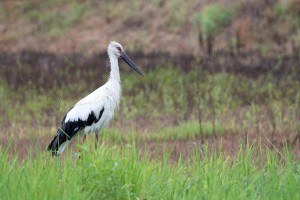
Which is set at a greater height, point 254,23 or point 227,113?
point 254,23

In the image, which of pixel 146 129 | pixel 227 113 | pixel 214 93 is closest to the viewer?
pixel 146 129

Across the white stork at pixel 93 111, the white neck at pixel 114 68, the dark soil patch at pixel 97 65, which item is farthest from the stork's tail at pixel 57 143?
the dark soil patch at pixel 97 65

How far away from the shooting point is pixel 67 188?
5688mm

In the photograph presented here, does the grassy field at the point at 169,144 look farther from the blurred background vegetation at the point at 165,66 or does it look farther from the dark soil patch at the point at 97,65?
the dark soil patch at the point at 97,65

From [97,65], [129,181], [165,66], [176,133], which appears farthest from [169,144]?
[97,65]

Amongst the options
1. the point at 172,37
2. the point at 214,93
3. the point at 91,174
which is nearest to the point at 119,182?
the point at 91,174

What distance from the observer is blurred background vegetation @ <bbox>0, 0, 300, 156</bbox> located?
12.2m

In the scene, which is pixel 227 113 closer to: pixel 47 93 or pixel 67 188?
pixel 47 93

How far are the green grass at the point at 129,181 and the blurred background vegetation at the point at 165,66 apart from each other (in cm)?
64

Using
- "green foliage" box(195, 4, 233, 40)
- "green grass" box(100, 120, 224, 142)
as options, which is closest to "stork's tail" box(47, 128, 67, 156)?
"green grass" box(100, 120, 224, 142)

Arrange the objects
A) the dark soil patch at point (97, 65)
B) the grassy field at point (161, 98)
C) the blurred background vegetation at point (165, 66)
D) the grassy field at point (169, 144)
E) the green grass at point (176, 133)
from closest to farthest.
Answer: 1. the grassy field at point (169, 144)
2. the grassy field at point (161, 98)
3. the green grass at point (176, 133)
4. the blurred background vegetation at point (165, 66)
5. the dark soil patch at point (97, 65)

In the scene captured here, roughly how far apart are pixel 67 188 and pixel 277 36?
1565cm

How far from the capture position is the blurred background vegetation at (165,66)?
12.2 metres

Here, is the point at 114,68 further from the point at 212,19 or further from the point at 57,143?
the point at 212,19
